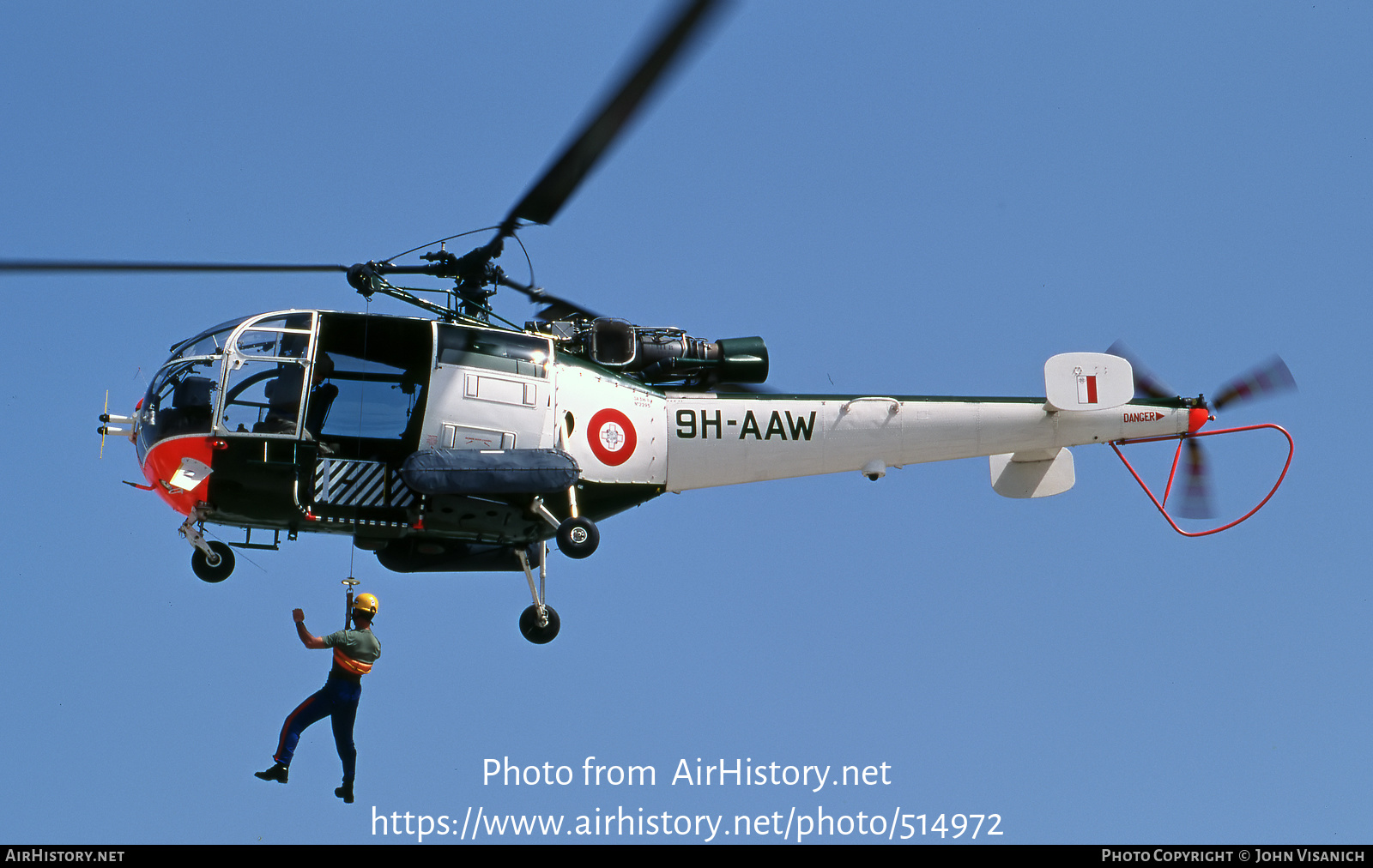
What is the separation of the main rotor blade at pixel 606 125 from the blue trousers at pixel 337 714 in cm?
451

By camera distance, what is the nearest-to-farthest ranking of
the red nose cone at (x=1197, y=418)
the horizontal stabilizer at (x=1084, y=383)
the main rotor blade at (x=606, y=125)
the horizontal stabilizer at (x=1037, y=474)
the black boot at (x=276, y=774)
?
the main rotor blade at (x=606, y=125) < the black boot at (x=276, y=774) < the horizontal stabilizer at (x=1084, y=383) < the red nose cone at (x=1197, y=418) < the horizontal stabilizer at (x=1037, y=474)

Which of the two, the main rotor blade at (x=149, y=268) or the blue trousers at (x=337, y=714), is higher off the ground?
the main rotor blade at (x=149, y=268)

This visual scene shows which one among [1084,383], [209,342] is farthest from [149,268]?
[1084,383]

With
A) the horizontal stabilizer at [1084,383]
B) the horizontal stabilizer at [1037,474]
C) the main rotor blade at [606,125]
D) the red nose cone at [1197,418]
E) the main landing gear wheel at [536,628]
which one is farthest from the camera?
the horizontal stabilizer at [1037,474]

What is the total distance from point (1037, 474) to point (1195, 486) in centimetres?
171

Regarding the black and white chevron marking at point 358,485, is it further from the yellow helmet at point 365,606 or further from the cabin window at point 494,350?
the cabin window at point 494,350

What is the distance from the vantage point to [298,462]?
1456cm

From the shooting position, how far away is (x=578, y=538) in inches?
591

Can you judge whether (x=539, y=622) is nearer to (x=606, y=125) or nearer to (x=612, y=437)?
(x=612, y=437)

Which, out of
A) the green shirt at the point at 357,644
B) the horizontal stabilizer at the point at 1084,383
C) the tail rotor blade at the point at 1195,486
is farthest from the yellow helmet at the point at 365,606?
the tail rotor blade at the point at 1195,486

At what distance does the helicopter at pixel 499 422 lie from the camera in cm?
1460

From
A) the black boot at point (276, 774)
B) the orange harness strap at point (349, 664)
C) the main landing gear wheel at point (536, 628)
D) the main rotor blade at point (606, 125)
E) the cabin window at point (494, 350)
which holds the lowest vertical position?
the black boot at point (276, 774)

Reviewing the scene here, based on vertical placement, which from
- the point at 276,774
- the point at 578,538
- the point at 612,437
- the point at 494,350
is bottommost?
the point at 276,774
